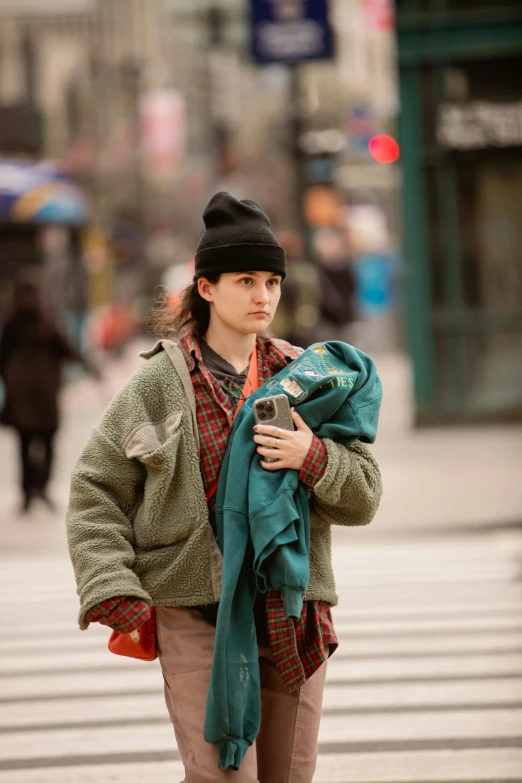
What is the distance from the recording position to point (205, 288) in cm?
380

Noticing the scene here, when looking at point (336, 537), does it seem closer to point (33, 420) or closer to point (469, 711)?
point (33, 420)

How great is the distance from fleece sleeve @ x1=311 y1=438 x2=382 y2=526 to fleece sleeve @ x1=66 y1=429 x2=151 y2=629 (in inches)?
18.3

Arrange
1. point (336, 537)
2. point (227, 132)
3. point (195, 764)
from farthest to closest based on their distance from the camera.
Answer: point (227, 132) < point (336, 537) < point (195, 764)

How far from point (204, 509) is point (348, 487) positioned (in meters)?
0.35

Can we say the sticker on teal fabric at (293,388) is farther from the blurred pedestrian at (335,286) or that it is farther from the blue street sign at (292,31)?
the blue street sign at (292,31)

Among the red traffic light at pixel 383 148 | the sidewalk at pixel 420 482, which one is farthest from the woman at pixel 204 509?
the red traffic light at pixel 383 148

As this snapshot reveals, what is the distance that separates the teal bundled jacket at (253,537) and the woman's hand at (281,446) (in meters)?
0.03

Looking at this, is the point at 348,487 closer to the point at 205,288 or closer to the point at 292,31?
the point at 205,288

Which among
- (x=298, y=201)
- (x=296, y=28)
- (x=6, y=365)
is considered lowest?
(x=6, y=365)

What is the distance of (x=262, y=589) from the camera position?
11.6ft

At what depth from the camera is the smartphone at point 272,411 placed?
11.6 ft

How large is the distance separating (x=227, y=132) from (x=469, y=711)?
45.6m

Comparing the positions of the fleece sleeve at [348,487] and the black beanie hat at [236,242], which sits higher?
the black beanie hat at [236,242]

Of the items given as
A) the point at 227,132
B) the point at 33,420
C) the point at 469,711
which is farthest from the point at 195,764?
the point at 227,132
